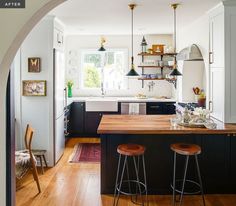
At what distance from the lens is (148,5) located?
4.20 m

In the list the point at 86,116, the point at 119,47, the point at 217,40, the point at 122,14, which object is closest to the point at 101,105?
the point at 86,116

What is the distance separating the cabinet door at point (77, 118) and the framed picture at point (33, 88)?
201 centimetres

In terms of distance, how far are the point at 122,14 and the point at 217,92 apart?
192 cm

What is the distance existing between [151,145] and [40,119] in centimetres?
208

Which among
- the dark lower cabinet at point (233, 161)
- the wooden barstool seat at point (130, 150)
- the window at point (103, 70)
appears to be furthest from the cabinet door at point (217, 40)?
the window at point (103, 70)

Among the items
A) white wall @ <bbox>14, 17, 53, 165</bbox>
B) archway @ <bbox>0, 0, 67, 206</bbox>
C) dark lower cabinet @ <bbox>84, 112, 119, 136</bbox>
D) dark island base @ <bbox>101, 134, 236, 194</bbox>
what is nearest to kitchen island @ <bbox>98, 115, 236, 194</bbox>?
dark island base @ <bbox>101, 134, 236, 194</bbox>

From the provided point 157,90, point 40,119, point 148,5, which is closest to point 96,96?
point 157,90

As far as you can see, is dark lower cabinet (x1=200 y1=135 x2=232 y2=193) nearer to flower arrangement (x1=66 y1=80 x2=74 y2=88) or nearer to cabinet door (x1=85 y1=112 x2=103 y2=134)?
cabinet door (x1=85 y1=112 x2=103 y2=134)

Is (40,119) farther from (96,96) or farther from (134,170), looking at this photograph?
(96,96)

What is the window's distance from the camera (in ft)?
25.1

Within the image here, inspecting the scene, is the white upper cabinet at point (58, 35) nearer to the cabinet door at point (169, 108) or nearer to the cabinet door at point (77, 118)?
the cabinet door at point (77, 118)

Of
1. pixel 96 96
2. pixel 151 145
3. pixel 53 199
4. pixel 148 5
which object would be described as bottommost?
pixel 53 199

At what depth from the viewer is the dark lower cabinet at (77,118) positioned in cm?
696

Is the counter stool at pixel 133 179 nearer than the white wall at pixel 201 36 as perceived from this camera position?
Yes
